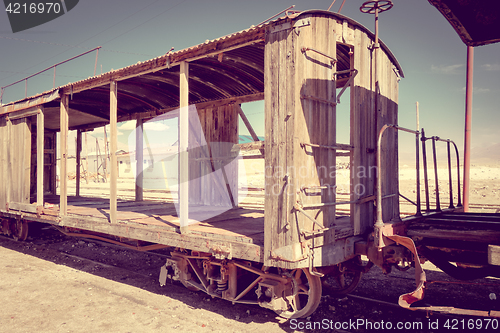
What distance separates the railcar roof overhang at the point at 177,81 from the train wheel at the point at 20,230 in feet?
10.9

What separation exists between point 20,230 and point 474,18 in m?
12.1

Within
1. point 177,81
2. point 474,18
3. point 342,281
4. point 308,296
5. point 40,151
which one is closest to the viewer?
point 474,18

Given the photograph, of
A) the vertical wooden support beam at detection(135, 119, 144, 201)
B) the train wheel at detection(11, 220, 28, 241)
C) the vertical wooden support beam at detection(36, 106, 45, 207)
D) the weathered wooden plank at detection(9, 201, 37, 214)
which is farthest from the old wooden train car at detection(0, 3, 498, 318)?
the train wheel at detection(11, 220, 28, 241)

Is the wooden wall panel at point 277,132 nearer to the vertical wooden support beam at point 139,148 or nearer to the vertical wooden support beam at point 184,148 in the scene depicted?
the vertical wooden support beam at point 184,148

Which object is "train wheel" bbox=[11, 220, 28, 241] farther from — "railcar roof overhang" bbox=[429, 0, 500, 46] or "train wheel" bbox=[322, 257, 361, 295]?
"railcar roof overhang" bbox=[429, 0, 500, 46]

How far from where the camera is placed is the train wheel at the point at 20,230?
33.9 feet

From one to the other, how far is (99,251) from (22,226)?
2.86 meters

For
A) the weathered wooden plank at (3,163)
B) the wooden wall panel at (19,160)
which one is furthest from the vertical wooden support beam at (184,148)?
the weathered wooden plank at (3,163)

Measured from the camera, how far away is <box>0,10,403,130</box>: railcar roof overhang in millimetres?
4914

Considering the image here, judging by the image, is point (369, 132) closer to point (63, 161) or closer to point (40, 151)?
point (63, 161)

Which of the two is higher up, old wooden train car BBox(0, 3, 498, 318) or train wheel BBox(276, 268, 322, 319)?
old wooden train car BBox(0, 3, 498, 318)

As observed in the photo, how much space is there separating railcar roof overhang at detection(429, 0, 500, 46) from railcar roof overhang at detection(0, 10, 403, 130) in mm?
1147

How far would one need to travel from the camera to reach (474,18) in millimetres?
4461

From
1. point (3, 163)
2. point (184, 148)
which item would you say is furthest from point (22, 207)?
point (184, 148)
